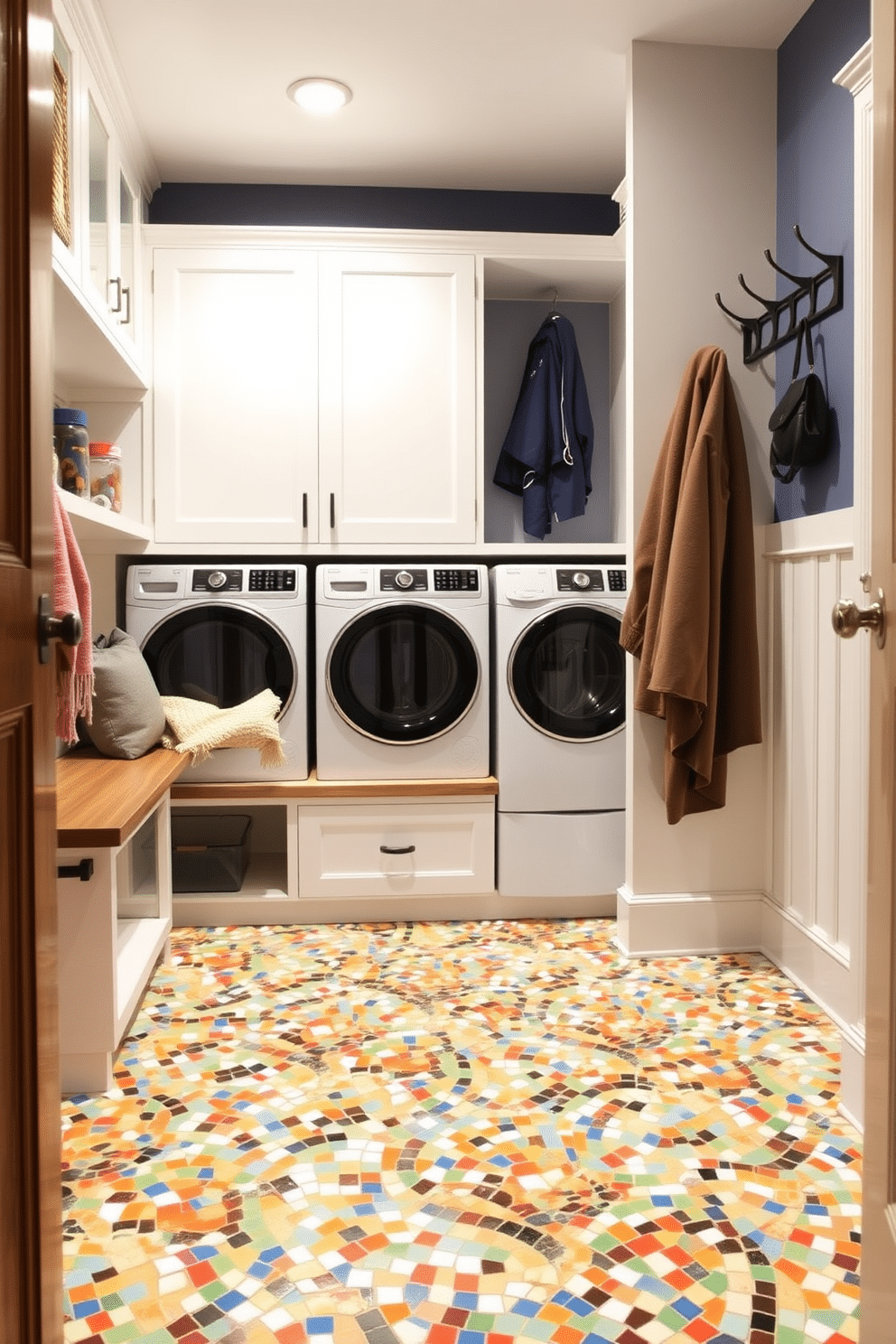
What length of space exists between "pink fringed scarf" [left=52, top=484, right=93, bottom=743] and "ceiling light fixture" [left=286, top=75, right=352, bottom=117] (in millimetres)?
1540

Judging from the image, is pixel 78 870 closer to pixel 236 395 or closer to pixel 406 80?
pixel 236 395

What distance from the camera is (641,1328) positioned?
132 cm

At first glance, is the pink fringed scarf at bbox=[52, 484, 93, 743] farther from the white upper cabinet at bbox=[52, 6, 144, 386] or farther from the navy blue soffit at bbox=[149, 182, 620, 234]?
the navy blue soffit at bbox=[149, 182, 620, 234]

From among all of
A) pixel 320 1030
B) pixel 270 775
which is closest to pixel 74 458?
pixel 270 775

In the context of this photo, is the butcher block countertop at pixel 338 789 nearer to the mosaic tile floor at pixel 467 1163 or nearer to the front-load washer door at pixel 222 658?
the front-load washer door at pixel 222 658

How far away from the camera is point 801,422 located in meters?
2.30

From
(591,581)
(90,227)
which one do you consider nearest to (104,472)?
(90,227)

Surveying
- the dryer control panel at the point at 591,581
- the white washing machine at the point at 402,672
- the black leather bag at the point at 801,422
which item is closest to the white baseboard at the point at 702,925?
the white washing machine at the point at 402,672

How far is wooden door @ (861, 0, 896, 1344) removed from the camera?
104 centimetres

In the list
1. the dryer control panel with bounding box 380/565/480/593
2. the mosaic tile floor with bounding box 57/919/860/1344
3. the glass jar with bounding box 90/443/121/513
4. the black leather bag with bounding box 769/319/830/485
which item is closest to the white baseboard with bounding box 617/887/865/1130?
the mosaic tile floor with bounding box 57/919/860/1344

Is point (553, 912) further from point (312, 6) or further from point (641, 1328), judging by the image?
point (312, 6)

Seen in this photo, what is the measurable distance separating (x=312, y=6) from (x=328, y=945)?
2.49 meters

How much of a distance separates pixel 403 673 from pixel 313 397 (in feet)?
3.10

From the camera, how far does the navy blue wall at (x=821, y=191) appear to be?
7.27 feet
